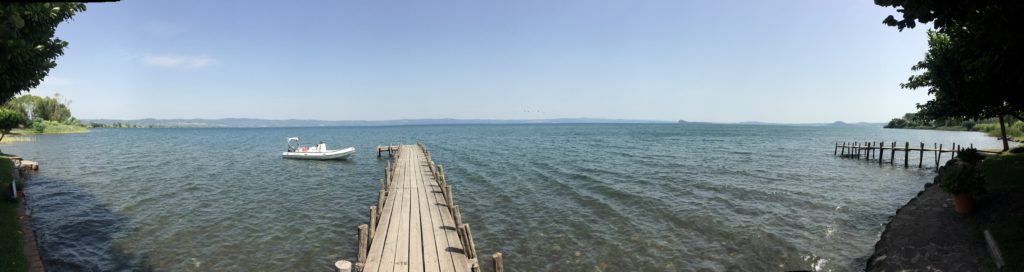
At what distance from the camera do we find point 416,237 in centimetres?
1459

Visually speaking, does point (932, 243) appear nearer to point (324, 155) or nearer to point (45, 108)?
point (324, 155)

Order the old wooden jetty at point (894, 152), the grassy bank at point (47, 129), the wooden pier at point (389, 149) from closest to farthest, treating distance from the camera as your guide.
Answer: the old wooden jetty at point (894, 152) → the wooden pier at point (389, 149) → the grassy bank at point (47, 129)

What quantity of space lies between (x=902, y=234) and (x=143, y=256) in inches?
1055

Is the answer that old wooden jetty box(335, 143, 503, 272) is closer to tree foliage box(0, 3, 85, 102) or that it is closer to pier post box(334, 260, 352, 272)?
pier post box(334, 260, 352, 272)

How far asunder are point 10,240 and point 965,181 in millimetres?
30475

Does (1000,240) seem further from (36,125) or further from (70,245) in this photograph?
(36,125)

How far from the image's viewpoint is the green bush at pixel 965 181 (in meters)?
14.6

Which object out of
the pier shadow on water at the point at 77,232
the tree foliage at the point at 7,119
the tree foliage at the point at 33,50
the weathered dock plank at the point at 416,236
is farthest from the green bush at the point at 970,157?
the tree foliage at the point at 7,119

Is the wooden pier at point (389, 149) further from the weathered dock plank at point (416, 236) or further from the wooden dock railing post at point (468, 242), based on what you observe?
the wooden dock railing post at point (468, 242)

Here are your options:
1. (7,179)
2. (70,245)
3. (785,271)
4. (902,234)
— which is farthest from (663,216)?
(7,179)

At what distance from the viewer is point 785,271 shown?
1423cm

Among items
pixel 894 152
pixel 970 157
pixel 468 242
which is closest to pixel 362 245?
pixel 468 242

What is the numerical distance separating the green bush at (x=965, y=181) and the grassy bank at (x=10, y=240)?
28064mm

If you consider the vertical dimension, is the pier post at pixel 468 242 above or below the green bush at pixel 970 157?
below
